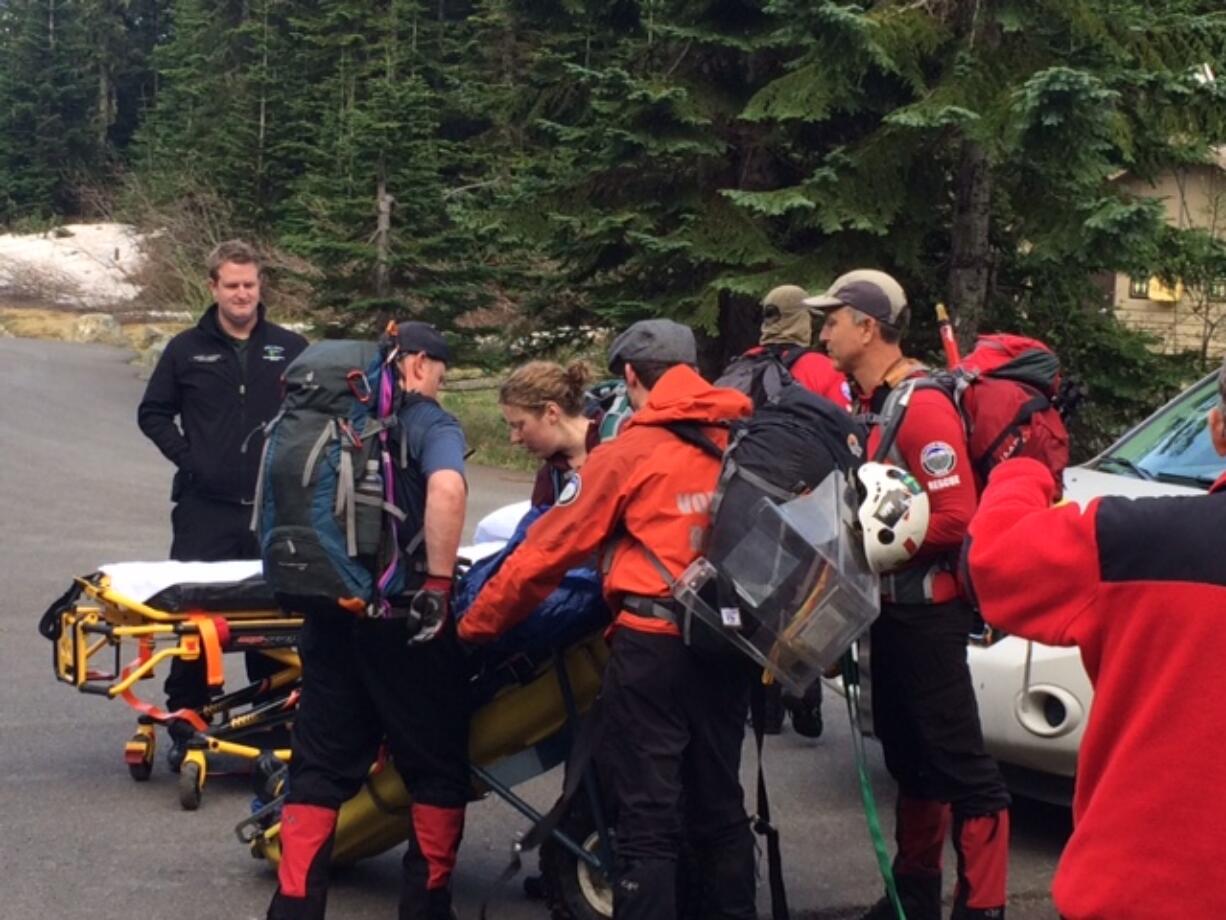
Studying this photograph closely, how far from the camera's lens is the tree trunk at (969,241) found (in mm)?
14423

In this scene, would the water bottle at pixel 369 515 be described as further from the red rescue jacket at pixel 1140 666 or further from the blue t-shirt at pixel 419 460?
the red rescue jacket at pixel 1140 666

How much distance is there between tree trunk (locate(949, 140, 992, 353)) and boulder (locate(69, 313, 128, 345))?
26540 mm

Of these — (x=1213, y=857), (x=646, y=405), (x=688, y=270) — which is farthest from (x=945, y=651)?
(x=688, y=270)

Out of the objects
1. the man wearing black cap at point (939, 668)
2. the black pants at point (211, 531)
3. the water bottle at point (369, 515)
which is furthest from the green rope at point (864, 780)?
the black pants at point (211, 531)

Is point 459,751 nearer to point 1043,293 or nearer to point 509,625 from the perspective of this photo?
point 509,625

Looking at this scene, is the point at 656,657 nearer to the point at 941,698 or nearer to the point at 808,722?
the point at 941,698

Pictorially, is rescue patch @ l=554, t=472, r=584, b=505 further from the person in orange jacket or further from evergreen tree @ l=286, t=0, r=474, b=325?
evergreen tree @ l=286, t=0, r=474, b=325

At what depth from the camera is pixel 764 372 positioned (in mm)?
7297

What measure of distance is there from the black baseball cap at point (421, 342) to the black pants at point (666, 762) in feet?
3.83

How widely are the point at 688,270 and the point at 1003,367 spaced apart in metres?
11.1

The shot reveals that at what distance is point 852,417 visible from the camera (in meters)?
4.67

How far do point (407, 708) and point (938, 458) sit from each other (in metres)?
1.77

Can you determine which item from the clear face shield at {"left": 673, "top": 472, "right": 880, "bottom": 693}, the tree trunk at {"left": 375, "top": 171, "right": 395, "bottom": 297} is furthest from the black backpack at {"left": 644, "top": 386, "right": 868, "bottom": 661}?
the tree trunk at {"left": 375, "top": 171, "right": 395, "bottom": 297}

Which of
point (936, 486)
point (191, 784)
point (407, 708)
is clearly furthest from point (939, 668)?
point (191, 784)
